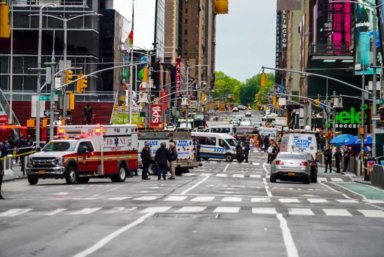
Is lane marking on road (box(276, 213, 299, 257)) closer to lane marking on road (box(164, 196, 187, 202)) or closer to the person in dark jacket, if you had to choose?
lane marking on road (box(164, 196, 187, 202))

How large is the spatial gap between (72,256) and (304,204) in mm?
15790

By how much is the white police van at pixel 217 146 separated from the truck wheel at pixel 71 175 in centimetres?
4013

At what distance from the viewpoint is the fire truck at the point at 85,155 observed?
134ft

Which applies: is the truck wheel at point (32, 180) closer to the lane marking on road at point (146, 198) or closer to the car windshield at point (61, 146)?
the car windshield at point (61, 146)

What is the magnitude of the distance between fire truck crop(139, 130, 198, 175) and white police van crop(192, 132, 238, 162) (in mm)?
24514

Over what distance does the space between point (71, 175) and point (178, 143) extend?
1492cm

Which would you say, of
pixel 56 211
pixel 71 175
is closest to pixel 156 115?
pixel 71 175

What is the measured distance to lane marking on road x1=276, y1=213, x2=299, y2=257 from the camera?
15.5 metres

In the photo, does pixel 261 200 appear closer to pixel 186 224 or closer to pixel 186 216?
pixel 186 216

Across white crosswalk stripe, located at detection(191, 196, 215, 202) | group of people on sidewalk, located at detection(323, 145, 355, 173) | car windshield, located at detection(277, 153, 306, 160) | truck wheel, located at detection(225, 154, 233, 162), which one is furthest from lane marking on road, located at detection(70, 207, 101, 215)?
truck wheel, located at detection(225, 154, 233, 162)

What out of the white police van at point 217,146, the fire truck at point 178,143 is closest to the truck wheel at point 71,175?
the fire truck at point 178,143

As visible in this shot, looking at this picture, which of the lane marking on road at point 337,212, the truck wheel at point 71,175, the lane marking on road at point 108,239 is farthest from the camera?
Answer: the truck wheel at point 71,175

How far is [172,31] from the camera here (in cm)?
19938

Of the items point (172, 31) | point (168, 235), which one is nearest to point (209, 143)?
point (168, 235)
